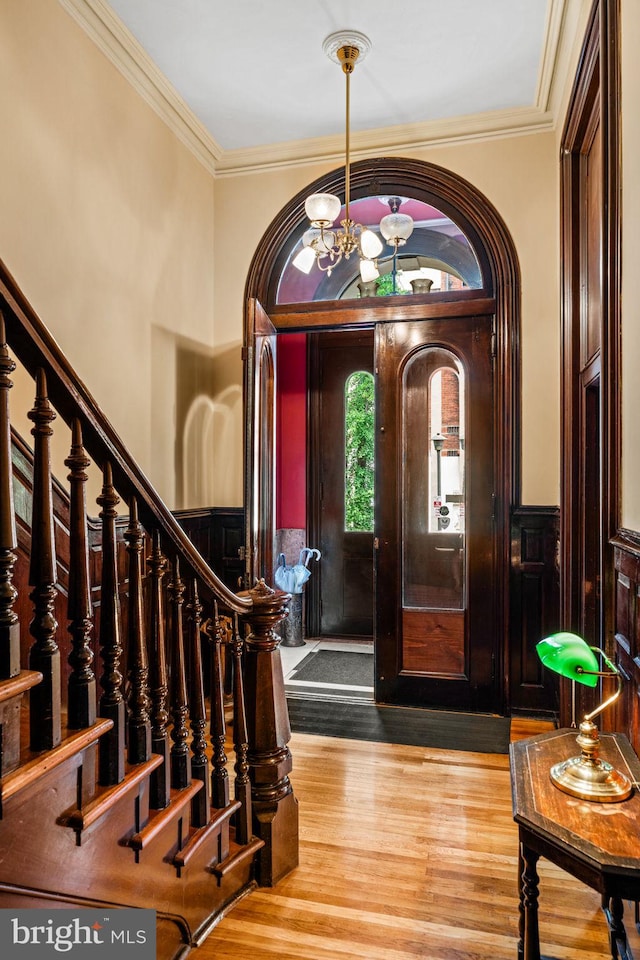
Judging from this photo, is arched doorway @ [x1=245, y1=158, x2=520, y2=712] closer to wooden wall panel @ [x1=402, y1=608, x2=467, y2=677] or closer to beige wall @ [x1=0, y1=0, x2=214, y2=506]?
wooden wall panel @ [x1=402, y1=608, x2=467, y2=677]

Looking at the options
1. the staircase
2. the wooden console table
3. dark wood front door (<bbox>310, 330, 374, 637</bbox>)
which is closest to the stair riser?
the staircase

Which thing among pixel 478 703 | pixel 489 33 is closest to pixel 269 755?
pixel 478 703

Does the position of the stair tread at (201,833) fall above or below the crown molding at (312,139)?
below

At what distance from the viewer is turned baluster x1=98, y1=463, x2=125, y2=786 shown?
4.87 ft

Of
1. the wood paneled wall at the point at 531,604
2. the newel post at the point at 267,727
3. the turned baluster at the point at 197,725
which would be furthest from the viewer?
the wood paneled wall at the point at 531,604

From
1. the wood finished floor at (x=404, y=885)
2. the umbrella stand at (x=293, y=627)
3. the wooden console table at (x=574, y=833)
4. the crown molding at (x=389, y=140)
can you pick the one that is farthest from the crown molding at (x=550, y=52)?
the umbrella stand at (x=293, y=627)

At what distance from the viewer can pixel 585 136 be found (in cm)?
302

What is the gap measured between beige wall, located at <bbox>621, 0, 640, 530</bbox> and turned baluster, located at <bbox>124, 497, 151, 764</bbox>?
1420 millimetres

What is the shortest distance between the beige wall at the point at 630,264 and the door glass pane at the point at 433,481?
1923 mm

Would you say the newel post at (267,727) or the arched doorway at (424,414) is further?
the arched doorway at (424,414)

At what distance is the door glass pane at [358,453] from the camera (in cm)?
565

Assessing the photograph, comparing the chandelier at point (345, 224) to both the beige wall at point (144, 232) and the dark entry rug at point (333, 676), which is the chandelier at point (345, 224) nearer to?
the beige wall at point (144, 232)

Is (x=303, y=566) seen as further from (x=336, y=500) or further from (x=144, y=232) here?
(x=144, y=232)

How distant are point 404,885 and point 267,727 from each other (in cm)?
70
